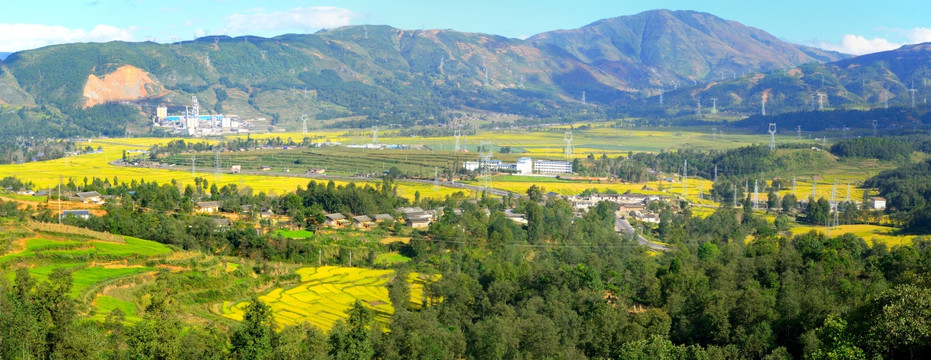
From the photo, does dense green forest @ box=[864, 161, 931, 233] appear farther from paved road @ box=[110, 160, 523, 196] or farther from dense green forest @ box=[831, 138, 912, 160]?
paved road @ box=[110, 160, 523, 196]

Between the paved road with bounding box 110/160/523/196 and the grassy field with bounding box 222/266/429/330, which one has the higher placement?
the paved road with bounding box 110/160/523/196

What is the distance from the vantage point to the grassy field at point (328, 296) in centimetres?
2491

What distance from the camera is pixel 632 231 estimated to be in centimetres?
3941

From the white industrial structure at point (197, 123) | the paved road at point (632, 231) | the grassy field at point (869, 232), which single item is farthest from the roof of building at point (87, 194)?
the white industrial structure at point (197, 123)

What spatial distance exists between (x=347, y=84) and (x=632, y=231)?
11177 cm

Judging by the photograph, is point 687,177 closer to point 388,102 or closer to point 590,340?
point 590,340

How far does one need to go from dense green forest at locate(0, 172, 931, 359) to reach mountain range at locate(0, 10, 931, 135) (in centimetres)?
7613

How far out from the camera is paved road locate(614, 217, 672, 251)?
116ft

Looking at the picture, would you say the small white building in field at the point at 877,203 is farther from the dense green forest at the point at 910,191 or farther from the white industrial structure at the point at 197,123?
the white industrial structure at the point at 197,123

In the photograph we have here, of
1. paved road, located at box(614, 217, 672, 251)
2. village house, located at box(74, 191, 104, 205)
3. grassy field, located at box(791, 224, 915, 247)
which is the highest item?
village house, located at box(74, 191, 104, 205)

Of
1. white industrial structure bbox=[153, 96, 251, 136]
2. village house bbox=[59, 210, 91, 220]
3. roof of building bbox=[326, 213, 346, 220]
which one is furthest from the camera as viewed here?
white industrial structure bbox=[153, 96, 251, 136]

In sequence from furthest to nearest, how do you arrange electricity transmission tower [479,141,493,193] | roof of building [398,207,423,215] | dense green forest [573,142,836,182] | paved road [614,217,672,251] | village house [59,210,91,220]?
dense green forest [573,142,836,182] → electricity transmission tower [479,141,493,193] → roof of building [398,207,423,215] → paved road [614,217,672,251] → village house [59,210,91,220]

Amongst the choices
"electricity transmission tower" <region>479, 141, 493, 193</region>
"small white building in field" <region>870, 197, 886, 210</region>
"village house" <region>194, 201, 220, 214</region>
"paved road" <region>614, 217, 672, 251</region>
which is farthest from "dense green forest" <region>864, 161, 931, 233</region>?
"village house" <region>194, 201, 220, 214</region>

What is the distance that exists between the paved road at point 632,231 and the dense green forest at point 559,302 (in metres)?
0.64
